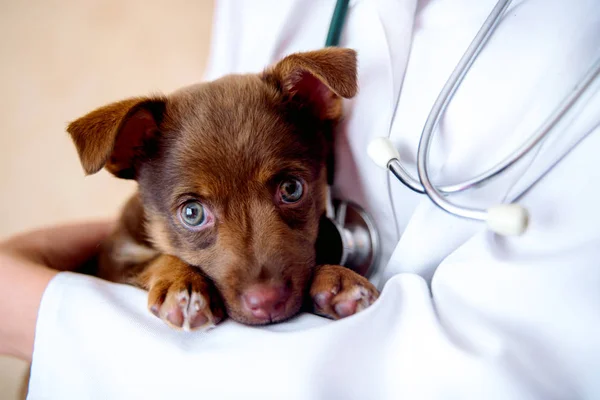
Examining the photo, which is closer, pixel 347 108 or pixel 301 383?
pixel 301 383

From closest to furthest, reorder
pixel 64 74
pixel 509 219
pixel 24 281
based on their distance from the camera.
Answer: pixel 509 219 → pixel 24 281 → pixel 64 74

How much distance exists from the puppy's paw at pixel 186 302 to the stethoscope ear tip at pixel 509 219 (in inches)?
37.0

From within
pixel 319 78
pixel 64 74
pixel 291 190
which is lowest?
pixel 64 74

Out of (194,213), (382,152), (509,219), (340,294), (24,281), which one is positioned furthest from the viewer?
(194,213)

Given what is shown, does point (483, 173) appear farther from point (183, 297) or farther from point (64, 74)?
point (64, 74)

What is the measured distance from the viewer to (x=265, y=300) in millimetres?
1406

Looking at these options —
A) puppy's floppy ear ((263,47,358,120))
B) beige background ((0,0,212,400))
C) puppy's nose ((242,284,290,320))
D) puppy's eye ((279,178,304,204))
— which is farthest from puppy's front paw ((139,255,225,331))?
beige background ((0,0,212,400))

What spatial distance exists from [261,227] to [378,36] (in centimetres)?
88

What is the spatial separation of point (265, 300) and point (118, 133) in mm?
823

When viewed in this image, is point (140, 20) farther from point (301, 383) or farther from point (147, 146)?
point (301, 383)

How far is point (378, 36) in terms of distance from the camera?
1633mm

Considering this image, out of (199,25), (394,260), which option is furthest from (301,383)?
(199,25)

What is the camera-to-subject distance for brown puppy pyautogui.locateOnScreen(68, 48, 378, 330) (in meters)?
1.47

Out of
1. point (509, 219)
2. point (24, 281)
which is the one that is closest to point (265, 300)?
point (509, 219)
